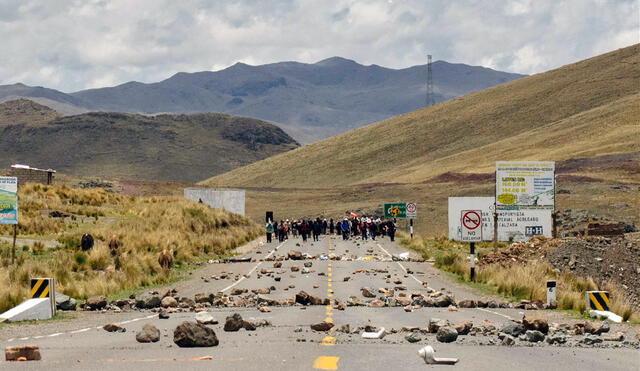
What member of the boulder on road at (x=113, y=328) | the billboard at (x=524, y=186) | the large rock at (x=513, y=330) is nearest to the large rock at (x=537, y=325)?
the large rock at (x=513, y=330)

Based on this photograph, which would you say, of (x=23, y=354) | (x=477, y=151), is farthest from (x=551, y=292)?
(x=477, y=151)

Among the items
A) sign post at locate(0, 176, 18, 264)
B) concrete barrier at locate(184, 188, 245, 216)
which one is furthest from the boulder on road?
concrete barrier at locate(184, 188, 245, 216)

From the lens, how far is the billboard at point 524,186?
41.9m

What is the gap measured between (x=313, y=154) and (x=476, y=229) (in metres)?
130

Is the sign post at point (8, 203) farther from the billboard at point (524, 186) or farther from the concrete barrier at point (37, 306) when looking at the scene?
the billboard at point (524, 186)

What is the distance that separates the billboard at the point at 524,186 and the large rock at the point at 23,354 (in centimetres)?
3220

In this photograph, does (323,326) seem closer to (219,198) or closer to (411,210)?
(411,210)

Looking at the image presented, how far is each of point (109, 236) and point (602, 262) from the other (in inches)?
778

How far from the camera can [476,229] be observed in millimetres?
28266

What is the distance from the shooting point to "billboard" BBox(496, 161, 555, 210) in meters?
41.9

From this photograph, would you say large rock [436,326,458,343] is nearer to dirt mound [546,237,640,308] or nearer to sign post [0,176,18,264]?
dirt mound [546,237,640,308]

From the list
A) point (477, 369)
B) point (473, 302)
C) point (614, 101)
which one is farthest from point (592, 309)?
point (614, 101)

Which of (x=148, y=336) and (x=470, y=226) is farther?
(x=470, y=226)

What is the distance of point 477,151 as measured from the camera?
417 ft
